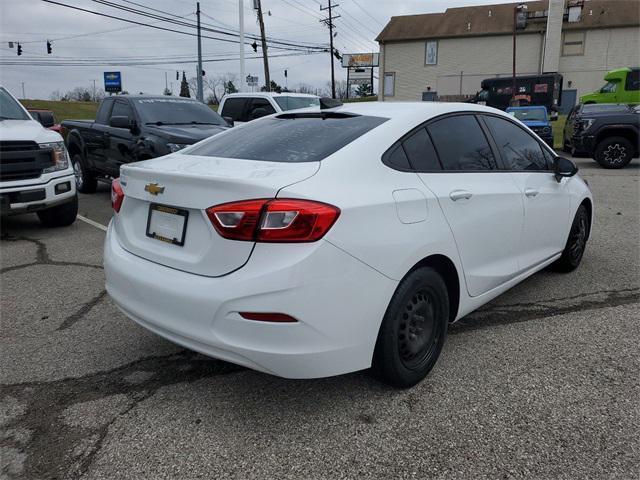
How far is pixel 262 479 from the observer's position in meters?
2.18

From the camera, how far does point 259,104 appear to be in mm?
11461

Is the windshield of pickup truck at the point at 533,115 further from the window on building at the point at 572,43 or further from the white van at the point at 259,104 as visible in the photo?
the window on building at the point at 572,43

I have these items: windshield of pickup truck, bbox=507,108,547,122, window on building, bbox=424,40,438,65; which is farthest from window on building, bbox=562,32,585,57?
windshield of pickup truck, bbox=507,108,547,122

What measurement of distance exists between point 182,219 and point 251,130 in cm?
113

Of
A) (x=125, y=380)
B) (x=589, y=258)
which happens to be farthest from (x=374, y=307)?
(x=589, y=258)

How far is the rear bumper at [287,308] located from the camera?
2.22 meters

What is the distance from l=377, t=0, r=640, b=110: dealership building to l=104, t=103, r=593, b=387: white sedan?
41.1 meters

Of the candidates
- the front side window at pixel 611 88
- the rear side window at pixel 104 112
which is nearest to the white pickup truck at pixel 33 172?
the rear side window at pixel 104 112

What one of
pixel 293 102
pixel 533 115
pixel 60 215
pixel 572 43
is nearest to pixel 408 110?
pixel 60 215

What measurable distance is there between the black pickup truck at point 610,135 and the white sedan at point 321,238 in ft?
38.8

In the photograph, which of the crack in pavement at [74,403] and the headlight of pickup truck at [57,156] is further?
the headlight of pickup truck at [57,156]

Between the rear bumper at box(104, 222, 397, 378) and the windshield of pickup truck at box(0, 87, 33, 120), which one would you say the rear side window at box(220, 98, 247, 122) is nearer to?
the windshield of pickup truck at box(0, 87, 33, 120)

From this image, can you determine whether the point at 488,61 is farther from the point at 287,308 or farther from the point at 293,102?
the point at 287,308

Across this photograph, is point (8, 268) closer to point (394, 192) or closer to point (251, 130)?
point (251, 130)
